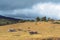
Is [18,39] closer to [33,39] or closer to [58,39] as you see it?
[33,39]

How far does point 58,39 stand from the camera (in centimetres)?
4041

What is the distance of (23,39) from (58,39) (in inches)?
277

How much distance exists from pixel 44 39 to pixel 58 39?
2.80 m

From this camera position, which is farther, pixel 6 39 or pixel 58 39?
pixel 6 39

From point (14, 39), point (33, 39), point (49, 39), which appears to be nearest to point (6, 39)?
point (14, 39)

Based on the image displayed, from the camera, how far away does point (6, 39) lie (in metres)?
43.0

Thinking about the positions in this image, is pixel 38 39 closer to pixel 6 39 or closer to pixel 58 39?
pixel 58 39

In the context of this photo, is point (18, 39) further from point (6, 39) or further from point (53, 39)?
point (53, 39)

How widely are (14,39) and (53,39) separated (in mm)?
8094

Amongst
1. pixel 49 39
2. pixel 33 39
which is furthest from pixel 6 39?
pixel 49 39

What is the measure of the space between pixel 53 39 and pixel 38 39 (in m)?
3.09

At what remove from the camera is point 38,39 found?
137 ft

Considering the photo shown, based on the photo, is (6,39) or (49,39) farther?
(6,39)

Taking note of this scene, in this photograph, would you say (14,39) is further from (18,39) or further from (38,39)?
(38,39)
